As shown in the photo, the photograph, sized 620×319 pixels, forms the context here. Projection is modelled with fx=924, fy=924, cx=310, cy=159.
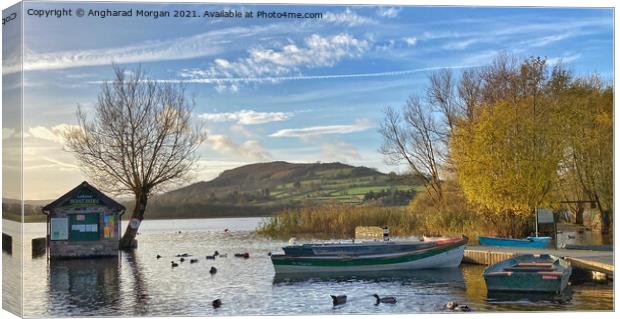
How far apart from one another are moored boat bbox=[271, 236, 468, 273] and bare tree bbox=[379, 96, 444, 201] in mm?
3074

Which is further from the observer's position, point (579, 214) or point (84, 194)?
point (579, 214)

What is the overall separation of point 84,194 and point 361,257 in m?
8.83

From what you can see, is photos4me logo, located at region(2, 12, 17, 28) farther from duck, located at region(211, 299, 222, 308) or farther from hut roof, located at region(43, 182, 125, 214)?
duck, located at region(211, 299, 222, 308)

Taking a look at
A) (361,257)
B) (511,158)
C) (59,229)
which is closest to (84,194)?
(59,229)

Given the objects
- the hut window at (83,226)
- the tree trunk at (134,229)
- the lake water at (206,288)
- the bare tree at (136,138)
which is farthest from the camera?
the tree trunk at (134,229)

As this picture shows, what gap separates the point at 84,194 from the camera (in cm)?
2455

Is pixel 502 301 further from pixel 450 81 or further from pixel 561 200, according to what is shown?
pixel 561 200

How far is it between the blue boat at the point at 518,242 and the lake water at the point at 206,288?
2.84 metres

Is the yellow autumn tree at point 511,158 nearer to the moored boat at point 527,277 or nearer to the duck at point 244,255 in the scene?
the duck at point 244,255

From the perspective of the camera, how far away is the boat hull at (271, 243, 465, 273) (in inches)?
1109

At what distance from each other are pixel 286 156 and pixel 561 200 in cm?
1276

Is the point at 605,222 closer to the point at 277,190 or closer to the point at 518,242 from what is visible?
the point at 518,242

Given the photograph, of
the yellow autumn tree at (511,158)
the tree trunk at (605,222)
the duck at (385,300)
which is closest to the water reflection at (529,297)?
the duck at (385,300)

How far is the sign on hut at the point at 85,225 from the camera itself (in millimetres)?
23469
